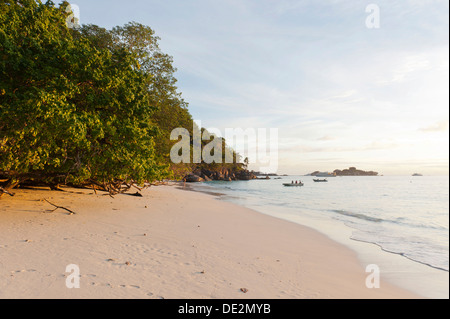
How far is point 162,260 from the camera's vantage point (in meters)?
6.63

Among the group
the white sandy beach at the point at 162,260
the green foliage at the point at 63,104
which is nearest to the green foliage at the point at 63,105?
the green foliage at the point at 63,104

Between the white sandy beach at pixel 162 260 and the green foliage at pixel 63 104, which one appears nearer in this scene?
the white sandy beach at pixel 162 260

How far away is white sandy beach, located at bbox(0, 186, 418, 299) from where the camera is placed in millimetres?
5090

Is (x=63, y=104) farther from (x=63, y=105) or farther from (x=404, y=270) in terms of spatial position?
(x=404, y=270)

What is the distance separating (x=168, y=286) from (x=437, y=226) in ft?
73.7

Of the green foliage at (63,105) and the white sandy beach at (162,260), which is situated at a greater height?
the green foliage at (63,105)

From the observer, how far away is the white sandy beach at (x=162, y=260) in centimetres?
509

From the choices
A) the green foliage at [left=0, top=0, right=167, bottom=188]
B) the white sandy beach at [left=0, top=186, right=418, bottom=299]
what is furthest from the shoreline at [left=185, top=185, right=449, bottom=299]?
the green foliage at [left=0, top=0, right=167, bottom=188]

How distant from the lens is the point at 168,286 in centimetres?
523

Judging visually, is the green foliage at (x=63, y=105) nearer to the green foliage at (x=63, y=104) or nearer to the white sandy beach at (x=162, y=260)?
the green foliage at (x=63, y=104)

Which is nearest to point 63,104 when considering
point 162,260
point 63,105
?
point 63,105
